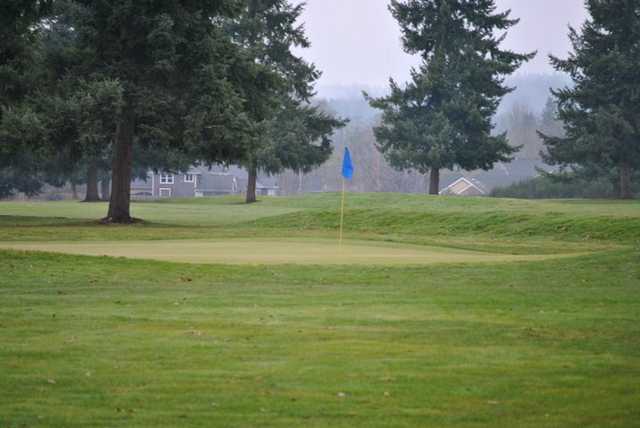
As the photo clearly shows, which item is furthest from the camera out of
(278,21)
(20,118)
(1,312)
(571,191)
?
(571,191)

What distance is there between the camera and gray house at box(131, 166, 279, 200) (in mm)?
152625

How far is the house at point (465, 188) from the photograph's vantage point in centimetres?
13225

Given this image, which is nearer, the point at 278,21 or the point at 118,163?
the point at 118,163

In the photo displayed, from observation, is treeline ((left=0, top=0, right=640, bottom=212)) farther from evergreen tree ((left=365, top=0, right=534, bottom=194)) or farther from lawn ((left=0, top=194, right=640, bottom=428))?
lawn ((left=0, top=194, right=640, bottom=428))

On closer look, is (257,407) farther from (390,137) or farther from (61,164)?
(61,164)

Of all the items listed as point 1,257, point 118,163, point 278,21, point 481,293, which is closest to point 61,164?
point 278,21

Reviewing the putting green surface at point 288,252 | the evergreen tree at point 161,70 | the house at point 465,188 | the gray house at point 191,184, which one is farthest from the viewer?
the gray house at point 191,184

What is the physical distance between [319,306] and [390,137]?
A: 6206 centimetres

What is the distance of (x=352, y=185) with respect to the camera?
17588cm

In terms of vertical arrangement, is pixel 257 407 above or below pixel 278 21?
below

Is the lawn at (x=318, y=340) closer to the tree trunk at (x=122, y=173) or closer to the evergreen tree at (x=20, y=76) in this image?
the evergreen tree at (x=20, y=76)

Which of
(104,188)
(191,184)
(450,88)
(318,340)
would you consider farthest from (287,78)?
(191,184)

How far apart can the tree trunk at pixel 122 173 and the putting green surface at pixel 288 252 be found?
52.6ft

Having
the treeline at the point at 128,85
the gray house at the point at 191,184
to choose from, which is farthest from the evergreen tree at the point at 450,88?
the gray house at the point at 191,184
